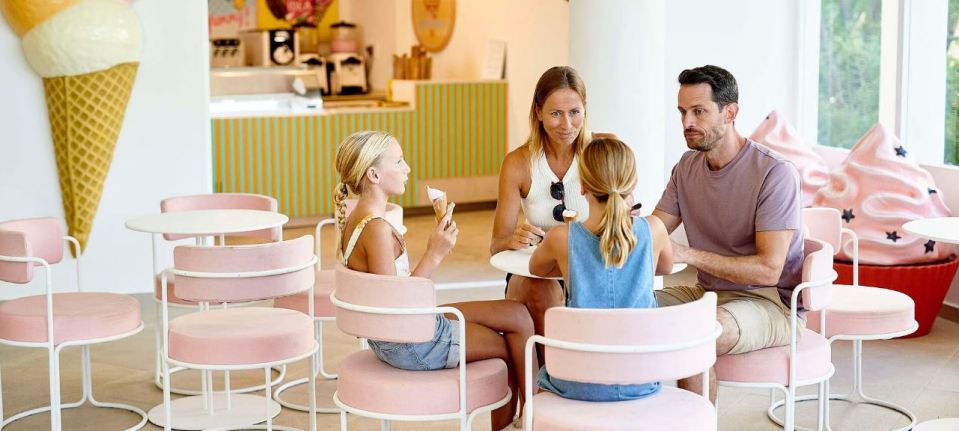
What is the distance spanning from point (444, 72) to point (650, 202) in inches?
217

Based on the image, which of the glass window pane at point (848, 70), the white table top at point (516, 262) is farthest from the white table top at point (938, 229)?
the glass window pane at point (848, 70)

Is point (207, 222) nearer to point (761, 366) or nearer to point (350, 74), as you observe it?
point (761, 366)

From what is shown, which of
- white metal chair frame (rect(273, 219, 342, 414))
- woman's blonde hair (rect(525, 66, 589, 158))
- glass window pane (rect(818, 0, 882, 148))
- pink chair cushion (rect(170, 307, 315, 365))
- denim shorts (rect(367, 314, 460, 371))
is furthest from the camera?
glass window pane (rect(818, 0, 882, 148))

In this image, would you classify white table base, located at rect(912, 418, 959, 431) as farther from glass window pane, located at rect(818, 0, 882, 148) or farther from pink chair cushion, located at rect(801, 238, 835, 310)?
glass window pane, located at rect(818, 0, 882, 148)

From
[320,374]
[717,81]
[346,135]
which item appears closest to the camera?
[717,81]

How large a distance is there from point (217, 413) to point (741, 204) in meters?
2.19

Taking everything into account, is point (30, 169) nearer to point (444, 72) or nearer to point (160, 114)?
point (160, 114)

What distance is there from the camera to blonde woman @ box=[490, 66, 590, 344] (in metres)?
4.16

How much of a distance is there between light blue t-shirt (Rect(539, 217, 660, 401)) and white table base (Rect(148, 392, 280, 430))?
1.87 meters

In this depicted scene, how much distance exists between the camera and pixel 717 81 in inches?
148

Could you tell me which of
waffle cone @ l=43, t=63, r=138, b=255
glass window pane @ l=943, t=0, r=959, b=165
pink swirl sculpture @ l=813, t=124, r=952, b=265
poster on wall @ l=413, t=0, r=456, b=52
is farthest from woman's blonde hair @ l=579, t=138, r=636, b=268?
poster on wall @ l=413, t=0, r=456, b=52

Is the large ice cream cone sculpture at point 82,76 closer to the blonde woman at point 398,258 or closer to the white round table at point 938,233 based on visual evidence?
the blonde woman at point 398,258

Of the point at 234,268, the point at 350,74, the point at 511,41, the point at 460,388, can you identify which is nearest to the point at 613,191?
the point at 460,388

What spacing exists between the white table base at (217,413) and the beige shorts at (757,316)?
189 cm
